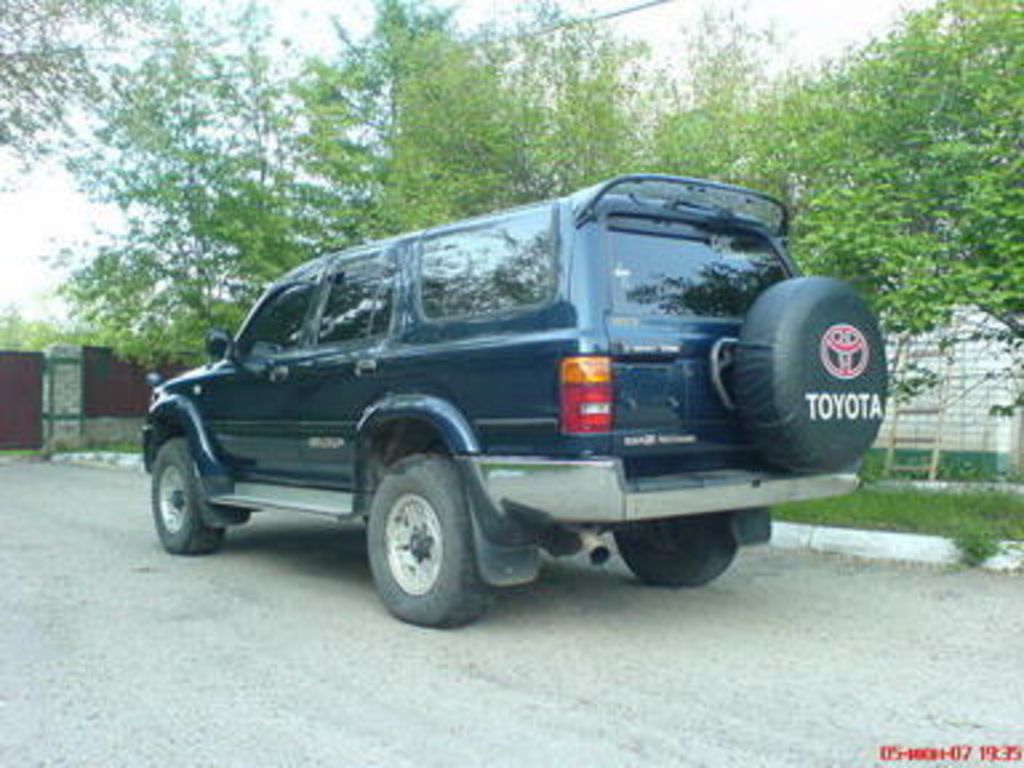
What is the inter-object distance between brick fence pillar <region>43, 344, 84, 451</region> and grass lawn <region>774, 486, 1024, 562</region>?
14.6 meters

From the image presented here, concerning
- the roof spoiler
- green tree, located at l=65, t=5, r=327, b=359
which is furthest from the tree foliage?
the roof spoiler

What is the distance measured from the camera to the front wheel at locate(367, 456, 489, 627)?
16.4 feet

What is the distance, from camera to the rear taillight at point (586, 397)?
443cm

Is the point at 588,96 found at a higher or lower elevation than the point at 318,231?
higher

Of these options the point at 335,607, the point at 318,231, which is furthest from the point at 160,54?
the point at 335,607

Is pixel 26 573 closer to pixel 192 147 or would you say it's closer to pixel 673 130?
pixel 192 147

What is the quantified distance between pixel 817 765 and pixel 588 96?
40.0 feet

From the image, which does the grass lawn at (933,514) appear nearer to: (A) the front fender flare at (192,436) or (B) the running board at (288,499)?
(B) the running board at (288,499)

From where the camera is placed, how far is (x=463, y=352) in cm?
500

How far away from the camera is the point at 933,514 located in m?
7.80

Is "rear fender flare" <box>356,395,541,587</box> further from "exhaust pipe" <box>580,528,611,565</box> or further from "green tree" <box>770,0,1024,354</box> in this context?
"green tree" <box>770,0,1024,354</box>

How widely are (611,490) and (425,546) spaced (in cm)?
129

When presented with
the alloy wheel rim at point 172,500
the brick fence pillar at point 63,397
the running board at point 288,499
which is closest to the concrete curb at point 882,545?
the running board at point 288,499
